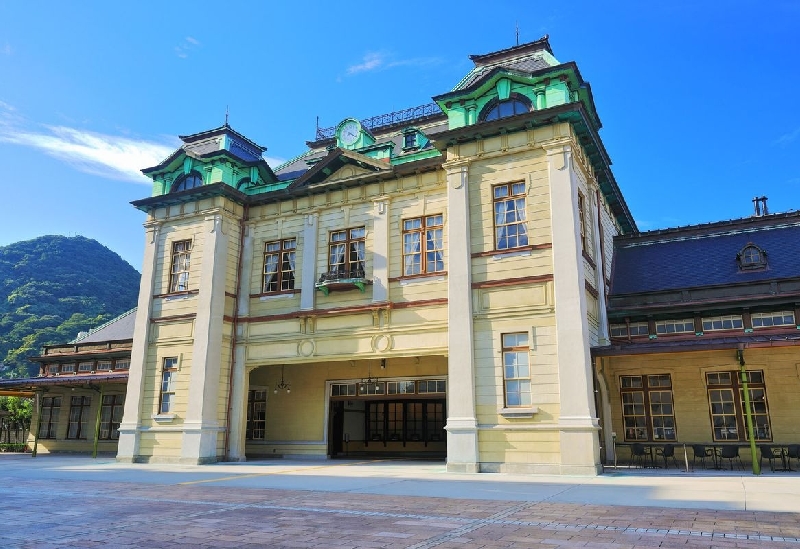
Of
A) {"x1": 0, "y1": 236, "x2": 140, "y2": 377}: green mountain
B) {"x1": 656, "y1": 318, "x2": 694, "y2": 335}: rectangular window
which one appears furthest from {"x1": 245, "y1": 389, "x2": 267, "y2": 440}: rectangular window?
{"x1": 0, "y1": 236, "x2": 140, "y2": 377}: green mountain

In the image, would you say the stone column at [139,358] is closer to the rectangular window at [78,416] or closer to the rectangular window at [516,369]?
the rectangular window at [78,416]

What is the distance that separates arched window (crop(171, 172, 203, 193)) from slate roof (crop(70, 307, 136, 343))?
730 cm

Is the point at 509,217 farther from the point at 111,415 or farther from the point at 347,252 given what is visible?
the point at 111,415

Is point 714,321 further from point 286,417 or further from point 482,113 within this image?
point 286,417

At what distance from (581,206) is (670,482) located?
27.4 ft

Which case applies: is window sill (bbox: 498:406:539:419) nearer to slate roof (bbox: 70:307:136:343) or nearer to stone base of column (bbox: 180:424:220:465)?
stone base of column (bbox: 180:424:220:465)

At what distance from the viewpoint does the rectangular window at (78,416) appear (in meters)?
26.5

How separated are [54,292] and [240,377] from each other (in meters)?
63.3

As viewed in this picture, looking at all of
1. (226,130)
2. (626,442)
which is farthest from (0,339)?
(626,442)

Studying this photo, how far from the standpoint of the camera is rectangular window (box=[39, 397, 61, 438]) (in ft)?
89.1

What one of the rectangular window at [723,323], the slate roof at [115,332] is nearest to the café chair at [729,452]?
the rectangular window at [723,323]

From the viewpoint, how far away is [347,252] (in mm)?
Answer: 19500

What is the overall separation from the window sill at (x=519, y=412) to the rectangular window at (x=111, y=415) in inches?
698

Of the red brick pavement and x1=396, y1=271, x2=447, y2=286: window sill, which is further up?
x1=396, y1=271, x2=447, y2=286: window sill
